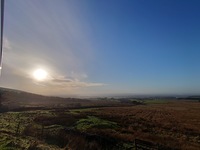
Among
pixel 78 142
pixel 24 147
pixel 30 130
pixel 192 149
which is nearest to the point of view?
pixel 24 147

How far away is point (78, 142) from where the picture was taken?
838 inches

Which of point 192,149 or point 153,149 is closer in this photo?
point 153,149

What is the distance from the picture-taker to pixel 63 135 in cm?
2416

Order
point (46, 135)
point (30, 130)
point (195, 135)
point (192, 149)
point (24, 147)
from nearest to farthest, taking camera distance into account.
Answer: point (24, 147) < point (192, 149) < point (46, 135) < point (30, 130) < point (195, 135)

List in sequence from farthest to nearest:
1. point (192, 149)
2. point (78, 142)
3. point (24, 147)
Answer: point (192, 149)
point (78, 142)
point (24, 147)

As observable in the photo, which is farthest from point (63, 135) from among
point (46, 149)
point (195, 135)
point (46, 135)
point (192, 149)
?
point (195, 135)

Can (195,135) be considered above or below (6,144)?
below

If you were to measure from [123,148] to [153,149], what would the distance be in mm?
3577

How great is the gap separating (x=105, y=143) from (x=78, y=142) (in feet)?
9.45

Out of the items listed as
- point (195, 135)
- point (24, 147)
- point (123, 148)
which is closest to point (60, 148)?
point (24, 147)

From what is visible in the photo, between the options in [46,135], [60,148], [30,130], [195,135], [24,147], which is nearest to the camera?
[24,147]

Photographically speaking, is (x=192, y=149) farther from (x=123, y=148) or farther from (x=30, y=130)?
(x=30, y=130)

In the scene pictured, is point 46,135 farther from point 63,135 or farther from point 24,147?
point 24,147

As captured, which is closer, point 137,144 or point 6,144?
point 6,144
